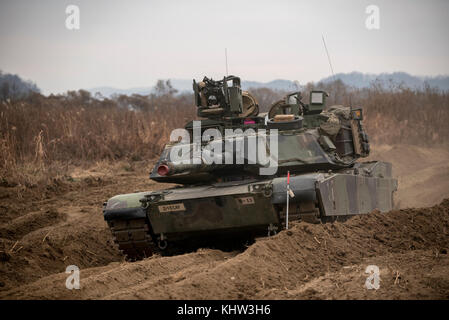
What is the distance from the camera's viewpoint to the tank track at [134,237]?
29.8ft

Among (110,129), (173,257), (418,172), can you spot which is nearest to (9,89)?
(110,129)

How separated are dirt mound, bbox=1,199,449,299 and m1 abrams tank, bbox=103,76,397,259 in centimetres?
44

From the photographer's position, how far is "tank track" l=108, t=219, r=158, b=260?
909cm

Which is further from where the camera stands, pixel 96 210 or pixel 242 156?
pixel 96 210

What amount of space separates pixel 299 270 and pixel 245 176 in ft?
9.57

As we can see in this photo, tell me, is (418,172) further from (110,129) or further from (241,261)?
(241,261)

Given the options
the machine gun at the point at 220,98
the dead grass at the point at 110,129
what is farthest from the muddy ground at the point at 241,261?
the machine gun at the point at 220,98

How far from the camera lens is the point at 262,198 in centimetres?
836

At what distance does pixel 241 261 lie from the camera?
6.63m
